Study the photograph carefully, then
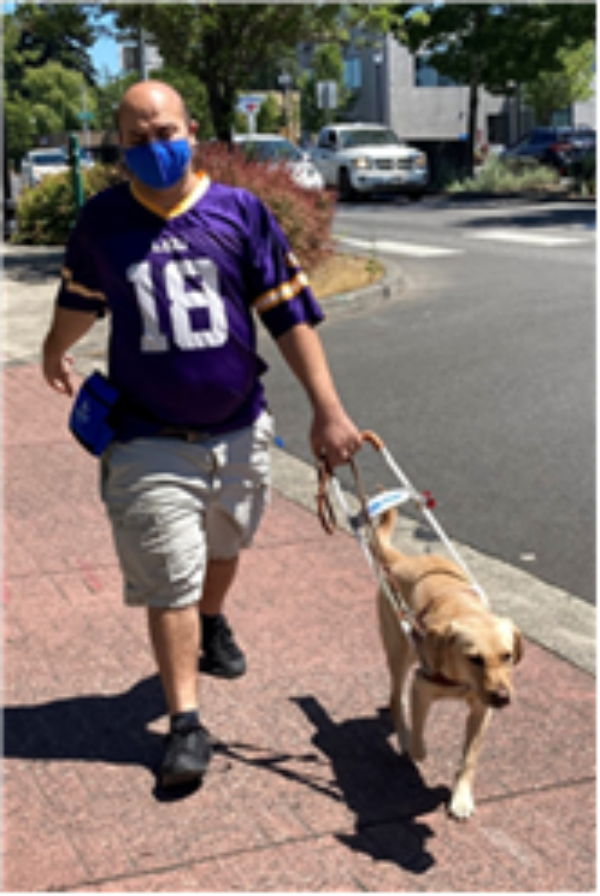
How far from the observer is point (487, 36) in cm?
3272

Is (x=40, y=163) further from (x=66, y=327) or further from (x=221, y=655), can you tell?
(x=66, y=327)

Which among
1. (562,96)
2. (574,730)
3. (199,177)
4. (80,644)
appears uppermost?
(562,96)

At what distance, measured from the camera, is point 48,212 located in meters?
18.8

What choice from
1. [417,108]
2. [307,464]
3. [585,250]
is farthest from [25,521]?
[417,108]

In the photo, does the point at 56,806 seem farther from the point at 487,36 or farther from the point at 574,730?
the point at 487,36

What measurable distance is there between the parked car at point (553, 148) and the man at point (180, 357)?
29.5 m

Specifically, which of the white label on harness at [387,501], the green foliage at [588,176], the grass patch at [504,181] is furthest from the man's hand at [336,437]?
the grass patch at [504,181]

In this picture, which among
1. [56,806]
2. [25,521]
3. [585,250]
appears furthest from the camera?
[585,250]

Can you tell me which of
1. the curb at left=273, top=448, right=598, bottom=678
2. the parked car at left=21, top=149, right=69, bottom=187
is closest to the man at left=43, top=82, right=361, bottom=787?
the curb at left=273, top=448, right=598, bottom=678

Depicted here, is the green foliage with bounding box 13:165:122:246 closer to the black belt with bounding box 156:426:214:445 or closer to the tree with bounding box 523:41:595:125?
the black belt with bounding box 156:426:214:445

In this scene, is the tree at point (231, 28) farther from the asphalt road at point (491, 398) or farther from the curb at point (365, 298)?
the curb at point (365, 298)

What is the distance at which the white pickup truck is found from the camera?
2955 centimetres

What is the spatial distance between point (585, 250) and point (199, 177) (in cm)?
1473

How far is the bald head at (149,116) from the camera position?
3.15 m
